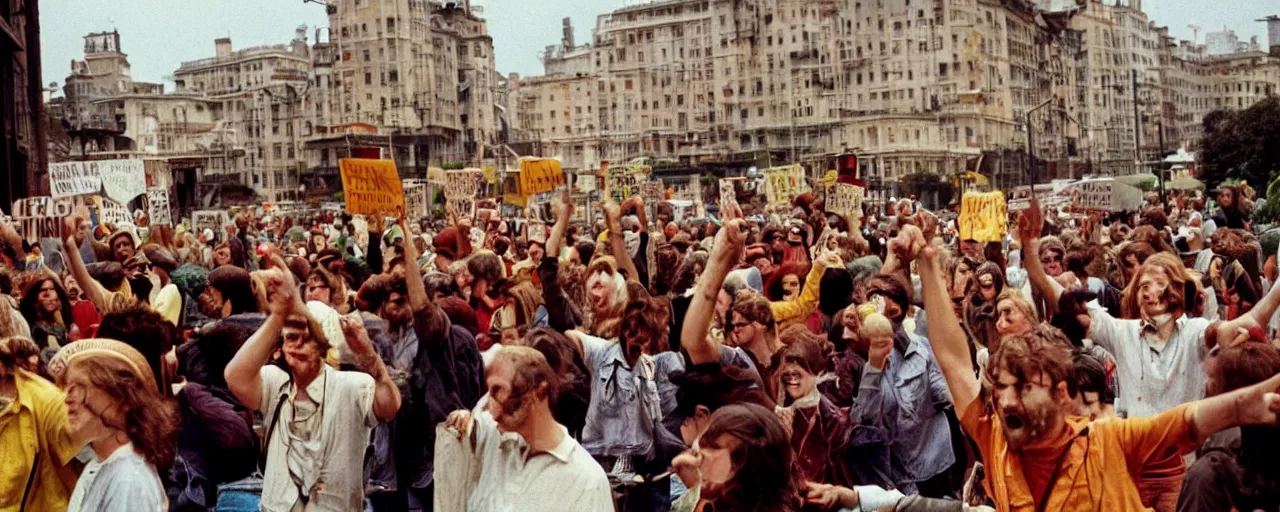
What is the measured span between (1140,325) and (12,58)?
2435 cm

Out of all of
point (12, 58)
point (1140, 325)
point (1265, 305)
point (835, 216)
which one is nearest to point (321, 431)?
point (1140, 325)

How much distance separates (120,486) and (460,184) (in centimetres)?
1841

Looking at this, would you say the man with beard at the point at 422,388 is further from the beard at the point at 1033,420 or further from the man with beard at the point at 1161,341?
the beard at the point at 1033,420

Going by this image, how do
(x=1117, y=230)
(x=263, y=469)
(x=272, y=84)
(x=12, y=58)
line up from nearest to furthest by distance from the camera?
(x=263, y=469) → (x=1117, y=230) → (x=12, y=58) → (x=272, y=84)

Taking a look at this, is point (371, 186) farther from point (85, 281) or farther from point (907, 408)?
point (907, 408)

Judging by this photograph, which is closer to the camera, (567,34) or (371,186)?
(371,186)

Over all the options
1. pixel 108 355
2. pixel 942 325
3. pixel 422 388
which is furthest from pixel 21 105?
pixel 942 325

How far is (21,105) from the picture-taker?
28.1 meters

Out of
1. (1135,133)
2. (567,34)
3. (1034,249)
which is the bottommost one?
(1034,249)

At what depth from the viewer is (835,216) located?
2123 cm

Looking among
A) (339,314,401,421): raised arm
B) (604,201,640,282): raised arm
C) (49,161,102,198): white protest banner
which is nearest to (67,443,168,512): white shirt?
(339,314,401,421): raised arm

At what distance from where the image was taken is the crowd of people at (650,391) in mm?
4656

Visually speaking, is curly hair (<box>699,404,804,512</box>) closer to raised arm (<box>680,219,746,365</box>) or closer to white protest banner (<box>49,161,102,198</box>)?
raised arm (<box>680,219,746,365</box>)

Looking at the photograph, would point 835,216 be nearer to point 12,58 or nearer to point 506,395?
point 12,58
